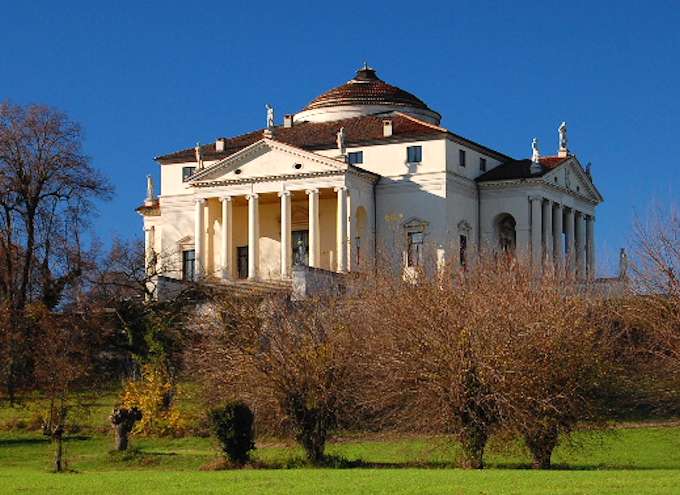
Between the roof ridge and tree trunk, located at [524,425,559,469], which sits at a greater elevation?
the roof ridge

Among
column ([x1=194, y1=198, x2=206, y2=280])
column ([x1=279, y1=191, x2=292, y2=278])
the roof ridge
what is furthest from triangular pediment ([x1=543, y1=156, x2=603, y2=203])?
column ([x1=194, y1=198, x2=206, y2=280])

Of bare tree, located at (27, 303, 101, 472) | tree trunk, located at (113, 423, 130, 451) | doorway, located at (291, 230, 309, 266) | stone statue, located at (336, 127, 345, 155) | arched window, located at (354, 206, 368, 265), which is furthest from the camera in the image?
doorway, located at (291, 230, 309, 266)

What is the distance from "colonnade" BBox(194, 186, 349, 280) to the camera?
256ft

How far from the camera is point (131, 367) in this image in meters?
69.7

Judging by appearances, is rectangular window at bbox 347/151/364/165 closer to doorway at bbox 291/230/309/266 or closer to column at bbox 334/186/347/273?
column at bbox 334/186/347/273

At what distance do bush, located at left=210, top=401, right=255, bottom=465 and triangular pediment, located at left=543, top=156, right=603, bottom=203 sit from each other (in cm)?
4330

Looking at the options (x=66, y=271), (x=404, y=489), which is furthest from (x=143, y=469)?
(x=66, y=271)

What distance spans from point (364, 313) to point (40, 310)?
2325cm

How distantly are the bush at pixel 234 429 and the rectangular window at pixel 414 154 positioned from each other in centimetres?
3948

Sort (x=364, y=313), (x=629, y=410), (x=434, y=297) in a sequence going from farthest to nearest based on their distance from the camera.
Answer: (x=629, y=410)
(x=364, y=313)
(x=434, y=297)

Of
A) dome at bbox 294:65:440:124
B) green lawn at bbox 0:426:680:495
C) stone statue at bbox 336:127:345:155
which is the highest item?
dome at bbox 294:65:440:124

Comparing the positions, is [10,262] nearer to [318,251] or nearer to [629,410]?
[318,251]

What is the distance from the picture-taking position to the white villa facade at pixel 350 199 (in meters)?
79.4

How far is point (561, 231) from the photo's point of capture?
85688 millimetres
